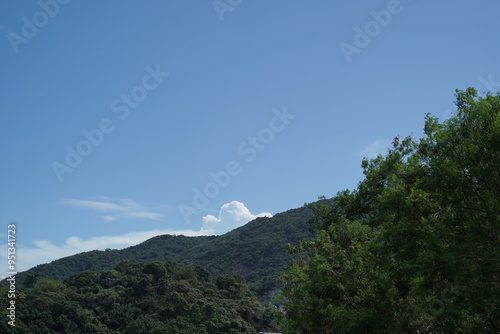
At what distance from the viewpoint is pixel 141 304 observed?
244 ft

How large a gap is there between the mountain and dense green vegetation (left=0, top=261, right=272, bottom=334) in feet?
62.4

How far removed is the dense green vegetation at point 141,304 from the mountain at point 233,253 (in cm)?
1903

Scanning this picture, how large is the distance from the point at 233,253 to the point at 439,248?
Result: 5165 inches

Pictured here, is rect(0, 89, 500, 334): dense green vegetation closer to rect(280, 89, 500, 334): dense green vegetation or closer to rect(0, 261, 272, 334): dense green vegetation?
rect(280, 89, 500, 334): dense green vegetation

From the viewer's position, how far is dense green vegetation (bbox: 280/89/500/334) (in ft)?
36.0

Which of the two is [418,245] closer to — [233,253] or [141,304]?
[141,304]

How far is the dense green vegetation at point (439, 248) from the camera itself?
11.0 meters

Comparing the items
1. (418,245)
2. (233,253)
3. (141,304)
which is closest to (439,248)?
(418,245)

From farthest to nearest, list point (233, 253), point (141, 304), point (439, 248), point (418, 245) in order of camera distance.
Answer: point (233, 253) → point (141, 304) → point (418, 245) → point (439, 248)

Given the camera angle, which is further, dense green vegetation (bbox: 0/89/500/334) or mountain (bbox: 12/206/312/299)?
mountain (bbox: 12/206/312/299)

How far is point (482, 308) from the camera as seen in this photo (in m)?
11.2

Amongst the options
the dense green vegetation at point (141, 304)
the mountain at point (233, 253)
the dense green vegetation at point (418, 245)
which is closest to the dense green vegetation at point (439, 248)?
the dense green vegetation at point (418, 245)

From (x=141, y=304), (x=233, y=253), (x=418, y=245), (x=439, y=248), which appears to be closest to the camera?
(x=439, y=248)

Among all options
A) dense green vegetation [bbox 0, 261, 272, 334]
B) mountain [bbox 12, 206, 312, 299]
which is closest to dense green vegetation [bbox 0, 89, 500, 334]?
dense green vegetation [bbox 0, 261, 272, 334]
